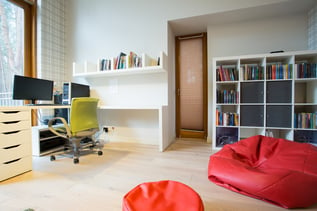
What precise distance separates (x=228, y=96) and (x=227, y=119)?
376 mm

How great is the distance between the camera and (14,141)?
155 centimetres

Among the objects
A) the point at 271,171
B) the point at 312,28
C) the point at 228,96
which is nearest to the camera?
the point at 271,171

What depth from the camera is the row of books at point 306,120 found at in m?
2.09

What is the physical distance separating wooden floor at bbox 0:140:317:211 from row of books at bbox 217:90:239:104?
2.85 feet

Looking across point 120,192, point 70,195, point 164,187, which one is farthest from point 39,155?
point 164,187

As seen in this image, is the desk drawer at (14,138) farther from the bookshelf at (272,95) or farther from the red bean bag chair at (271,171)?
the bookshelf at (272,95)

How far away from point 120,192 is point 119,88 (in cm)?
210

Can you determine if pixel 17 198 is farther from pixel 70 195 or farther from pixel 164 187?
pixel 164 187

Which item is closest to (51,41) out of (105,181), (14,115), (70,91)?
(70,91)

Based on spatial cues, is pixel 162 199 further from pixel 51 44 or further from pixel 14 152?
pixel 51 44

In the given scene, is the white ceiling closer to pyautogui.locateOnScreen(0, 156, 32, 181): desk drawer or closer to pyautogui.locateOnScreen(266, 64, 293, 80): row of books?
pyautogui.locateOnScreen(266, 64, 293, 80): row of books

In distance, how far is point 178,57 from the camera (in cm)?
329

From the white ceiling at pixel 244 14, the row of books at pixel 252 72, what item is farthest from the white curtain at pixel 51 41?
the row of books at pixel 252 72

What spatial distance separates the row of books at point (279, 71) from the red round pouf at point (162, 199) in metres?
2.22
